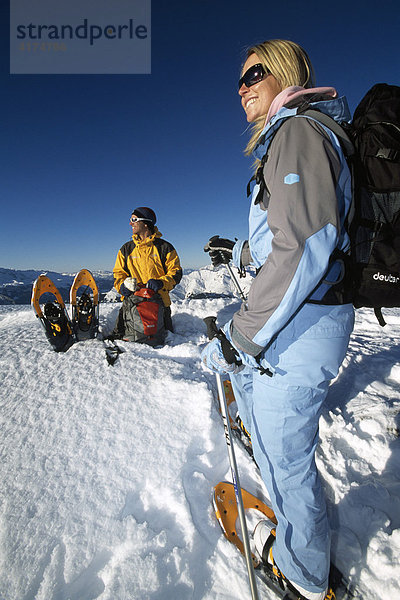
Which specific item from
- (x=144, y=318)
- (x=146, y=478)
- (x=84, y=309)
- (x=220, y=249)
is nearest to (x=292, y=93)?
(x=220, y=249)

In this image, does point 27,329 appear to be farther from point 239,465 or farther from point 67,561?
point 239,465

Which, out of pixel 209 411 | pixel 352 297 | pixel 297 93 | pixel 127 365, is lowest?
pixel 209 411

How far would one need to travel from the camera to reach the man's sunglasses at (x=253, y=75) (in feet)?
5.04

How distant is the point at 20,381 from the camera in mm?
3074

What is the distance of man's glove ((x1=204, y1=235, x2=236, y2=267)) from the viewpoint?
2965 millimetres

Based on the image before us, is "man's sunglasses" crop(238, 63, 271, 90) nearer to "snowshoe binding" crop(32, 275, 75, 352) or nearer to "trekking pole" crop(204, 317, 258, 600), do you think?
"trekking pole" crop(204, 317, 258, 600)

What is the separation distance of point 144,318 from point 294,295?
12.2ft

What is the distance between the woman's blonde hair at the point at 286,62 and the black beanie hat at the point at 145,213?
3862mm

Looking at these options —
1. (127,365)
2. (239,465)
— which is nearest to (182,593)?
(239,465)

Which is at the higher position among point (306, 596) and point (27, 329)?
point (27, 329)

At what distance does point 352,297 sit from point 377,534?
1.68 meters

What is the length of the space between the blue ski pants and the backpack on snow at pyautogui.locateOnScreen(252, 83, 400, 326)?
6.8 inches

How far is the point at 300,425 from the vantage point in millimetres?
1334

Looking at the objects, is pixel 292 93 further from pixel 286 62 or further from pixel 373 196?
pixel 373 196
